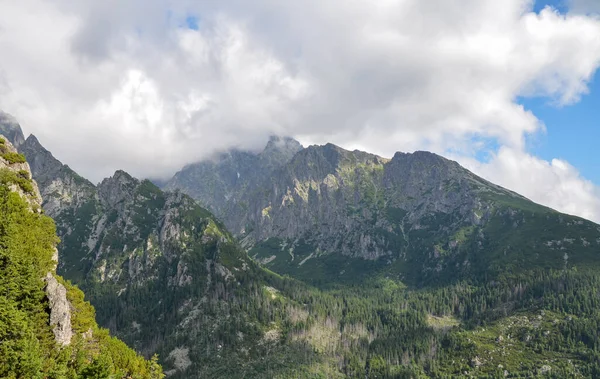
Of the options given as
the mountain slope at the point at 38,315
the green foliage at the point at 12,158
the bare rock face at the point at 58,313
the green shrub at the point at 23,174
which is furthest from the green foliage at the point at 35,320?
the green foliage at the point at 12,158

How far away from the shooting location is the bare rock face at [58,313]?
281ft

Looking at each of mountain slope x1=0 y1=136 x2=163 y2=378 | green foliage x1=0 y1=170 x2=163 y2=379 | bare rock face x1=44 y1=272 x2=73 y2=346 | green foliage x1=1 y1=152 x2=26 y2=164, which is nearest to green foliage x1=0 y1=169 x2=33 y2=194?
mountain slope x1=0 y1=136 x2=163 y2=378

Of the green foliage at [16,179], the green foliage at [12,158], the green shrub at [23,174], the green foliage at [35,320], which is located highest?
the green foliage at [12,158]

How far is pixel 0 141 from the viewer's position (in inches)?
6043

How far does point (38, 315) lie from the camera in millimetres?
82875

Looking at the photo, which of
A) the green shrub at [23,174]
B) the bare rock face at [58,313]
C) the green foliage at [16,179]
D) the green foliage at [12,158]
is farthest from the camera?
the green foliage at [12,158]

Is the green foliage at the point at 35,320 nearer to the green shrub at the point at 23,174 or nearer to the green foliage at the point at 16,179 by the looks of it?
the green foliage at the point at 16,179

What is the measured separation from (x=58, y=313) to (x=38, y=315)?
16.5 ft

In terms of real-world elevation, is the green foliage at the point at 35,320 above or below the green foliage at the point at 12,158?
below

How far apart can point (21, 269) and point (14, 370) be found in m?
24.3

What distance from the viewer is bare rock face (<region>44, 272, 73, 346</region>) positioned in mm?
85688

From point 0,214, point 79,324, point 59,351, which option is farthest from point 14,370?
point 0,214

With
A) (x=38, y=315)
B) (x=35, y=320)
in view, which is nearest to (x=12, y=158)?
(x=38, y=315)

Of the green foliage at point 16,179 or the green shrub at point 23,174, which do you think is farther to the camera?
the green shrub at point 23,174
